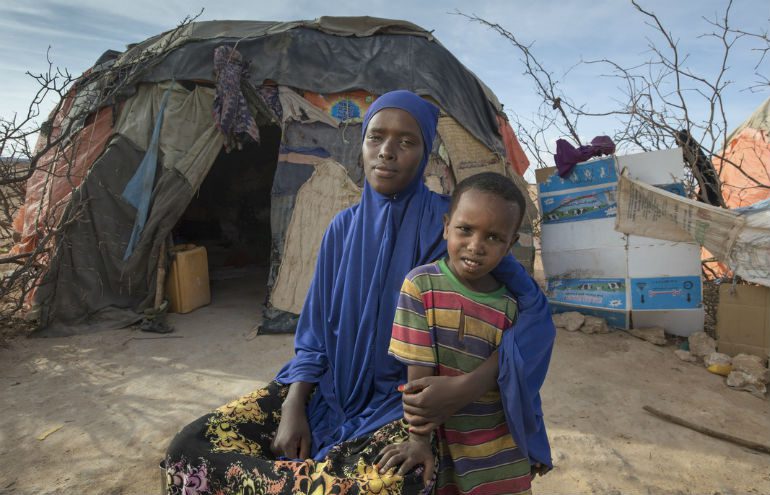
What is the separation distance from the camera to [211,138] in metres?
4.96

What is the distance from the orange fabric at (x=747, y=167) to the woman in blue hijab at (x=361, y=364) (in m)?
5.51

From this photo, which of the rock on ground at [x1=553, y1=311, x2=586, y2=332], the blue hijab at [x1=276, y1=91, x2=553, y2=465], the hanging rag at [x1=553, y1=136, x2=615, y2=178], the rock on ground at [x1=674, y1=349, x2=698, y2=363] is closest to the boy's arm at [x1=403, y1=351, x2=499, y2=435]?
the blue hijab at [x1=276, y1=91, x2=553, y2=465]

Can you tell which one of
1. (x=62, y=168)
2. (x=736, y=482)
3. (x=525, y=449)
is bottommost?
(x=736, y=482)

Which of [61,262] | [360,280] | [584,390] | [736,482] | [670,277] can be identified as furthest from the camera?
[61,262]

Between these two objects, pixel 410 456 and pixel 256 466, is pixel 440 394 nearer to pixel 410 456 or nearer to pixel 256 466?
pixel 410 456

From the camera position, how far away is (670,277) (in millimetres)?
4203

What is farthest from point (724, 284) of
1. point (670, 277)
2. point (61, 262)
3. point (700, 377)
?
point (61, 262)

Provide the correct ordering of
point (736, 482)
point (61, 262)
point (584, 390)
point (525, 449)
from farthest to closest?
point (61, 262), point (584, 390), point (736, 482), point (525, 449)

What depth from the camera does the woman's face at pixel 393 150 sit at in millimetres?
1443

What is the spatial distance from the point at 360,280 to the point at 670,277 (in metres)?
3.81

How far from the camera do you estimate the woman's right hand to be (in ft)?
4.45

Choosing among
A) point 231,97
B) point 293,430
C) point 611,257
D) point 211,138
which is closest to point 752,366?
point 611,257

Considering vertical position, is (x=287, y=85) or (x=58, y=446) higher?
(x=287, y=85)

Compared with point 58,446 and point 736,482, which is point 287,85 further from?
point 736,482
